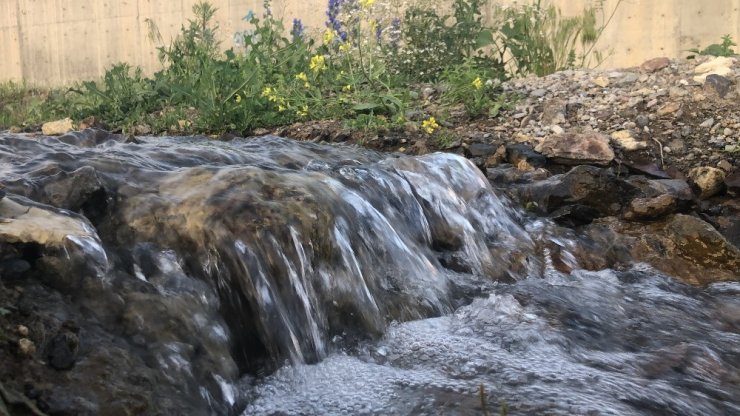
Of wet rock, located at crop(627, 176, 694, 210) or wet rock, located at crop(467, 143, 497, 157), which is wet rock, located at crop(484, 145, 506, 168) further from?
wet rock, located at crop(627, 176, 694, 210)

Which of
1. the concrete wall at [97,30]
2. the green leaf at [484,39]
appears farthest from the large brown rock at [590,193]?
the concrete wall at [97,30]

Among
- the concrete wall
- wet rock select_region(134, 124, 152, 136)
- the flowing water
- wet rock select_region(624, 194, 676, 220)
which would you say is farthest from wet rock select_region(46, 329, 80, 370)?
the concrete wall

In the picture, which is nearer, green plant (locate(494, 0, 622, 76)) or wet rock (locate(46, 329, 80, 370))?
wet rock (locate(46, 329, 80, 370))

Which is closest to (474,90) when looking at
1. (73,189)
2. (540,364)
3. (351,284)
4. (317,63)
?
(317,63)

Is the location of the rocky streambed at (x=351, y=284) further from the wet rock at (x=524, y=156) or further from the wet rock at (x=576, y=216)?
the wet rock at (x=524, y=156)

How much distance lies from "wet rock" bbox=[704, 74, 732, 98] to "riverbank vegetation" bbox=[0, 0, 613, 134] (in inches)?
52.8

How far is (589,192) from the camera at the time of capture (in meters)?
4.05

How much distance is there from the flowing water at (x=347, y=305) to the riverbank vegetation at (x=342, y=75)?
84.2 inches

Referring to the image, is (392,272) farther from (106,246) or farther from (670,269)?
(670,269)

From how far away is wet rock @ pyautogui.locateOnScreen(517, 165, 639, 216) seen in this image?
13.2 feet

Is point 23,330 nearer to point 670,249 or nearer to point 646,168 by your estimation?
point 670,249

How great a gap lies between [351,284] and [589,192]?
6.44 feet

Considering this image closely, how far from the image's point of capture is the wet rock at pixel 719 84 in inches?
203

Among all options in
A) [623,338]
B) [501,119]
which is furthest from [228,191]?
[501,119]
